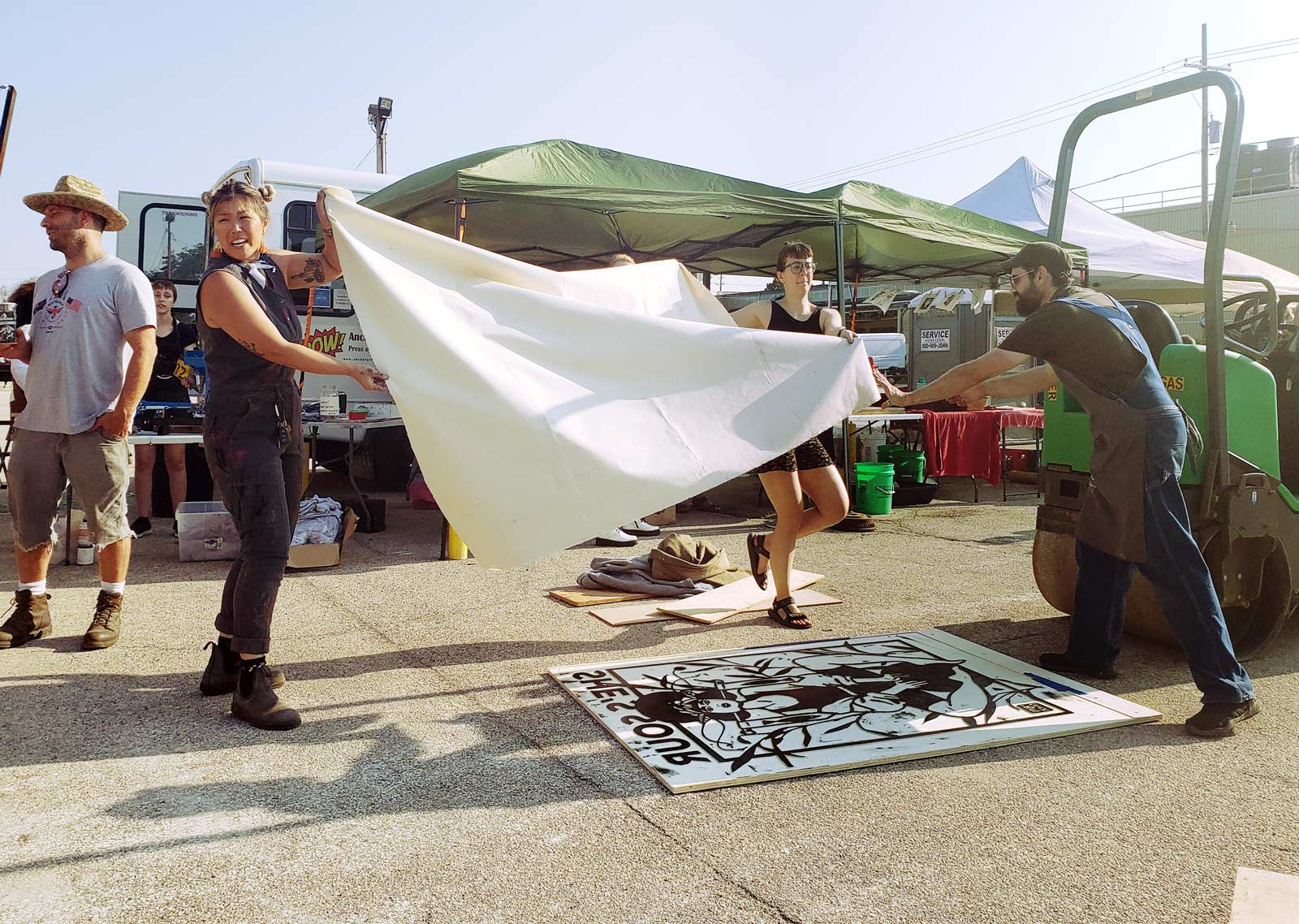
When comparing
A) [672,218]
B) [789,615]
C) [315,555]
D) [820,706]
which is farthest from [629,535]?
[820,706]

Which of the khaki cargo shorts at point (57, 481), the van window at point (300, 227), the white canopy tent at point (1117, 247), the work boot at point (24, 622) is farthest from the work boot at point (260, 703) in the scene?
the white canopy tent at point (1117, 247)

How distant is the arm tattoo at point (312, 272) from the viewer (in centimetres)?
398

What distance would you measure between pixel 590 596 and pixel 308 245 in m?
6.32

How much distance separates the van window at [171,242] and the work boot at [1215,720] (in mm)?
10376

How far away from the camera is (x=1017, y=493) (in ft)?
40.2

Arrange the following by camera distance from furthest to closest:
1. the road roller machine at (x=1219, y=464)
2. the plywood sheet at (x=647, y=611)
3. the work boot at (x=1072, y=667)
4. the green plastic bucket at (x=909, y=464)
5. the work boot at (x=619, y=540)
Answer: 1. the green plastic bucket at (x=909, y=464)
2. the work boot at (x=619, y=540)
3. the plywood sheet at (x=647, y=611)
4. the work boot at (x=1072, y=667)
5. the road roller machine at (x=1219, y=464)

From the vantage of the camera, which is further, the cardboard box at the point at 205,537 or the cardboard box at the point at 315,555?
the cardboard box at the point at 205,537

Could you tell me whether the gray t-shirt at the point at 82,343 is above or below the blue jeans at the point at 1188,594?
above

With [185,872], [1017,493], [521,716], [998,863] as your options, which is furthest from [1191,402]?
[1017,493]

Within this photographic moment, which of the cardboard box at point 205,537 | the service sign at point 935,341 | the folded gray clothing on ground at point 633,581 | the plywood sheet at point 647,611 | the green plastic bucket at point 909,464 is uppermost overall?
the service sign at point 935,341

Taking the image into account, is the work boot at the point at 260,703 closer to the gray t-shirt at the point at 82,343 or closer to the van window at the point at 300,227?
the gray t-shirt at the point at 82,343

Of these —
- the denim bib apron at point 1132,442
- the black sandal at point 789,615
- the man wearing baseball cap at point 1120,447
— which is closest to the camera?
the man wearing baseball cap at point 1120,447

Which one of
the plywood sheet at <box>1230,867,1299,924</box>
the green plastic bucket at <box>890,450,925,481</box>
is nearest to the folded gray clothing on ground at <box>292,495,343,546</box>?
the plywood sheet at <box>1230,867,1299,924</box>

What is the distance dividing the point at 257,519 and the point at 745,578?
348 centimetres
